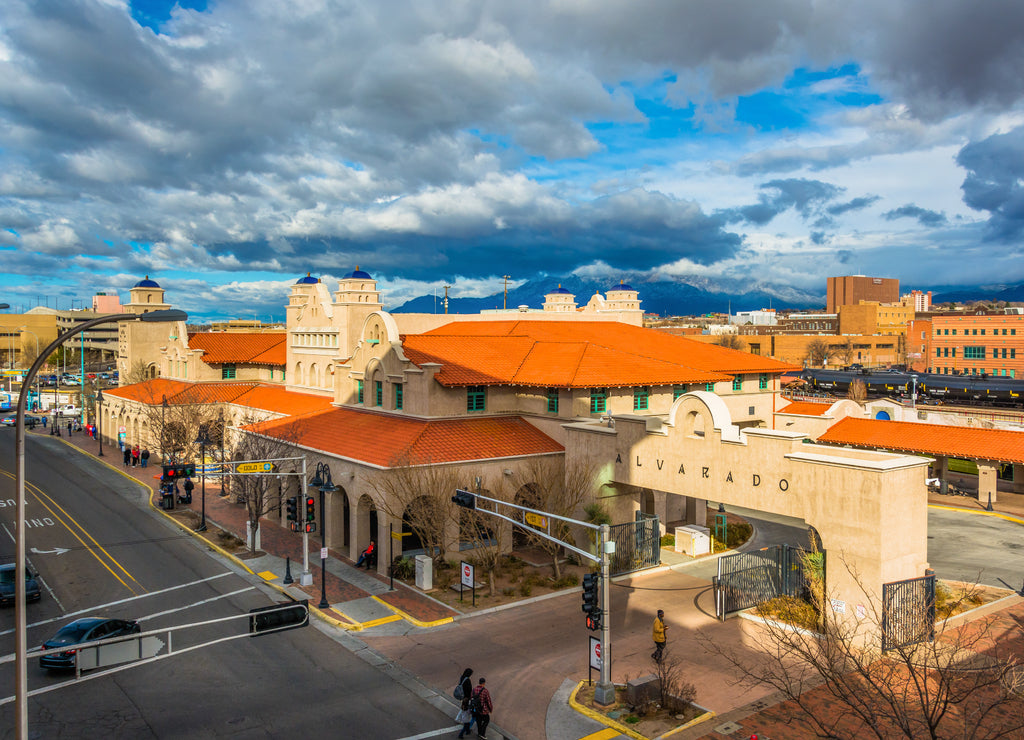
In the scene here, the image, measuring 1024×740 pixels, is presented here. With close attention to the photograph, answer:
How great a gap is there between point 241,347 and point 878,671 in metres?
61.7

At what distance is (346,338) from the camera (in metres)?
49.0

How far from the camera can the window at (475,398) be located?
1542 inches

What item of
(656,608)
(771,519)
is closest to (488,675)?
(656,608)

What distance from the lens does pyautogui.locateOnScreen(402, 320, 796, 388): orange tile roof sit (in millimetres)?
38906

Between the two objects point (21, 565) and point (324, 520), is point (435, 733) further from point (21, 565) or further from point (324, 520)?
point (324, 520)

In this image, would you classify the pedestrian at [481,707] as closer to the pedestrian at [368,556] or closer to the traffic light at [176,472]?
the pedestrian at [368,556]

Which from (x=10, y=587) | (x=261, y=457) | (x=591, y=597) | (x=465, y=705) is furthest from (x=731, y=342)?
(x=465, y=705)

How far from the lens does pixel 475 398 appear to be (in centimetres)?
3947

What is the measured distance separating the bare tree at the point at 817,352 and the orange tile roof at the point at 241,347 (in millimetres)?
118895

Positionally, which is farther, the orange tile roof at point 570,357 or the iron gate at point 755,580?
the orange tile roof at point 570,357

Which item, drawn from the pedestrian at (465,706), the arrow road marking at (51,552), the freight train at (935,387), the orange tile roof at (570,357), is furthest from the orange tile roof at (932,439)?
the arrow road marking at (51,552)

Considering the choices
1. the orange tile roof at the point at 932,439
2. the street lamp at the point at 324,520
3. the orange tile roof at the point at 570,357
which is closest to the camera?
the street lamp at the point at 324,520

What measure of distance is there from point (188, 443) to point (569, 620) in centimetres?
3838

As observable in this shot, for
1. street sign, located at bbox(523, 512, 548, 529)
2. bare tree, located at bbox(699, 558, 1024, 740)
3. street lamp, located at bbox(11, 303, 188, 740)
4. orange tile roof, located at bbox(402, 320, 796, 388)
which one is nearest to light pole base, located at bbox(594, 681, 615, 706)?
bare tree, located at bbox(699, 558, 1024, 740)
